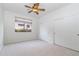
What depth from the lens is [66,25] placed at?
4.49 metres

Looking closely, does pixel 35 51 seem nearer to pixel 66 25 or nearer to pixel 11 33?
pixel 66 25

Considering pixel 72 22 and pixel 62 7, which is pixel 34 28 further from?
pixel 72 22

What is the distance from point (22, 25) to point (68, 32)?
3.94 m

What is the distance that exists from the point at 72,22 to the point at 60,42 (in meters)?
1.56

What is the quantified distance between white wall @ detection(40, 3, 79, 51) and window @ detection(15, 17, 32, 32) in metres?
2.21

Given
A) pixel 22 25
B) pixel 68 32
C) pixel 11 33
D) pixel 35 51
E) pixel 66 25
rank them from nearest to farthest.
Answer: pixel 35 51 → pixel 68 32 → pixel 66 25 → pixel 11 33 → pixel 22 25

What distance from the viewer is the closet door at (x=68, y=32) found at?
3.89m

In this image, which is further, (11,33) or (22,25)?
(22,25)

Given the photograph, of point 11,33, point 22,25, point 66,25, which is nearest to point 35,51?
point 66,25

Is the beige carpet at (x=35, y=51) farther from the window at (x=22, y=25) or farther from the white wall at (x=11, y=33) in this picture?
the window at (x=22, y=25)

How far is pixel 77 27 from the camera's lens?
12.6 ft

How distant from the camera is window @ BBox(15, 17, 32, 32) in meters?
6.34

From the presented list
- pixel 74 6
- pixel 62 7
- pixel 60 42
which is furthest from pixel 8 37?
pixel 74 6

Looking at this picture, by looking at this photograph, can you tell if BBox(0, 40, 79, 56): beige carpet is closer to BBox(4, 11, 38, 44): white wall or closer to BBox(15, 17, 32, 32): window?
BBox(4, 11, 38, 44): white wall
